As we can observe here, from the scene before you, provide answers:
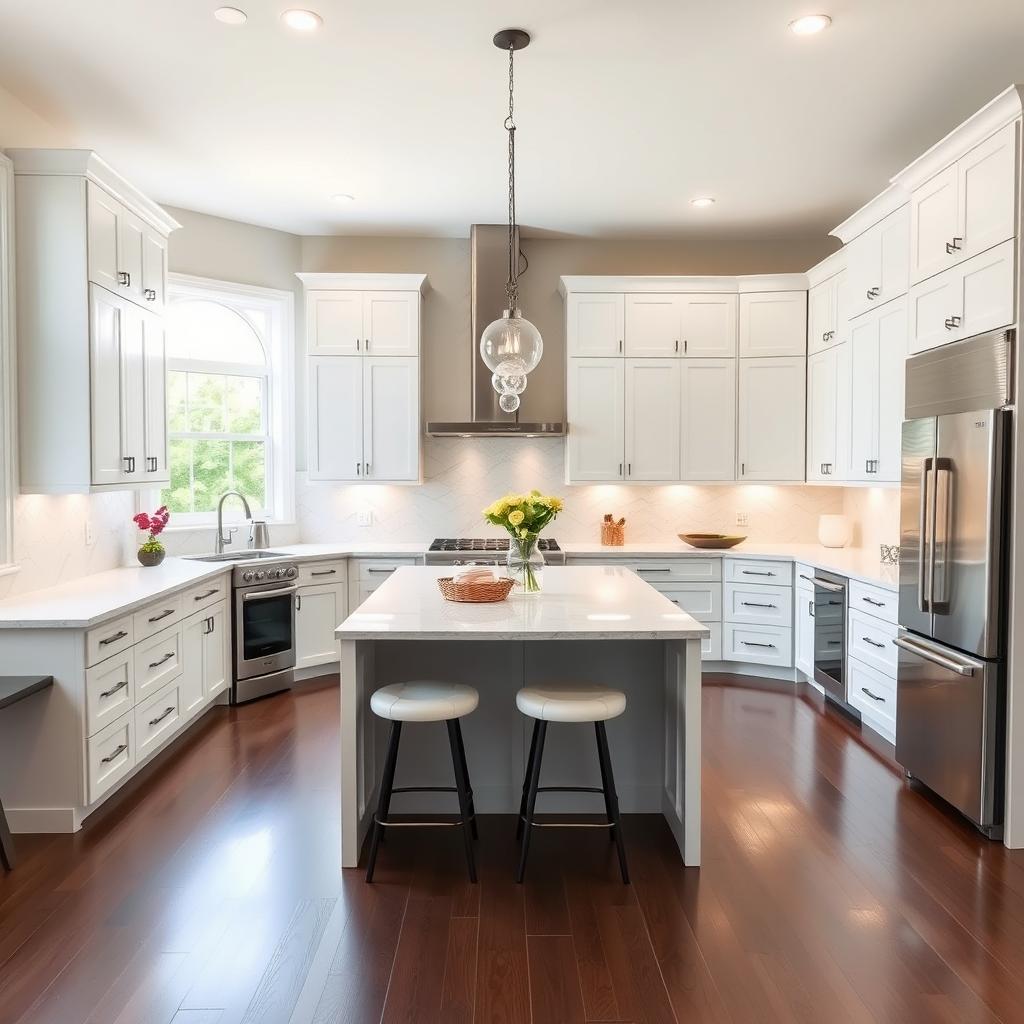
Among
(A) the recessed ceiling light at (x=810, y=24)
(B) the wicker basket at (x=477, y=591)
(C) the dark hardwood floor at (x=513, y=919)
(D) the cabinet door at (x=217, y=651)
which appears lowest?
(C) the dark hardwood floor at (x=513, y=919)

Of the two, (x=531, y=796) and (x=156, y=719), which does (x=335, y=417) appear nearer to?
(x=156, y=719)

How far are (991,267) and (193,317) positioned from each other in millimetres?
4692

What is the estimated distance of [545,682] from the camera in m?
3.02

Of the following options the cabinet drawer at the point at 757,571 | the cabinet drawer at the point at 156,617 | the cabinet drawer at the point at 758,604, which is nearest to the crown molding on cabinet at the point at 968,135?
the cabinet drawer at the point at 757,571

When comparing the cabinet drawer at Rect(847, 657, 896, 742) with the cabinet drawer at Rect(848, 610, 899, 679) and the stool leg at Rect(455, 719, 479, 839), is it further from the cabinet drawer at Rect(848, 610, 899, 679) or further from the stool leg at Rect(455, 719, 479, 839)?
the stool leg at Rect(455, 719, 479, 839)

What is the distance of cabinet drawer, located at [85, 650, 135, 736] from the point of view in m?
3.17

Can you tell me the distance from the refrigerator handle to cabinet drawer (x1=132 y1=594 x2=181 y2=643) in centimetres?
340

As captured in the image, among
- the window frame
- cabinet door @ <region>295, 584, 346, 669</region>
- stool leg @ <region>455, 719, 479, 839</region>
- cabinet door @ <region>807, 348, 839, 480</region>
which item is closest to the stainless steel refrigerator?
cabinet door @ <region>807, 348, 839, 480</region>

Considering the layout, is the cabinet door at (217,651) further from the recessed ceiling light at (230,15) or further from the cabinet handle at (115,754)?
the recessed ceiling light at (230,15)

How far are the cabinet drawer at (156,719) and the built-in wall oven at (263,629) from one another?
0.85m

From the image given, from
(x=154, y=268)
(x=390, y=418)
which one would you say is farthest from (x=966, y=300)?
(x=154, y=268)

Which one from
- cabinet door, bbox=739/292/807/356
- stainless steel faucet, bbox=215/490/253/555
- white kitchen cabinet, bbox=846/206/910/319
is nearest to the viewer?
white kitchen cabinet, bbox=846/206/910/319

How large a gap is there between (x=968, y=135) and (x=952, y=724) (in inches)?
92.0

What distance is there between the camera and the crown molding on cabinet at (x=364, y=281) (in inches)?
223
